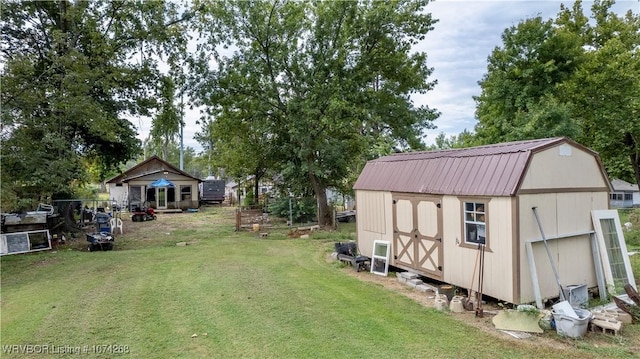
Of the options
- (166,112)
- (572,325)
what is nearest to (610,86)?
(572,325)

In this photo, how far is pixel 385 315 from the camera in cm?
562

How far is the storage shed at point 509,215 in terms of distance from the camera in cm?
575

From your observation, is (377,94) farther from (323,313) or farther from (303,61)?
(323,313)

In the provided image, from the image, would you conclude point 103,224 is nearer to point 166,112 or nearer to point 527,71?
point 166,112

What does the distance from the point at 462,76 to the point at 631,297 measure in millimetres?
16725

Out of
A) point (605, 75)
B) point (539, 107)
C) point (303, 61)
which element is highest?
point (303, 61)

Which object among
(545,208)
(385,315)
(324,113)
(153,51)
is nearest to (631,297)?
(545,208)

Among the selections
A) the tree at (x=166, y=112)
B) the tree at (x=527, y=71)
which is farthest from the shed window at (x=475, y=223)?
the tree at (x=166, y=112)

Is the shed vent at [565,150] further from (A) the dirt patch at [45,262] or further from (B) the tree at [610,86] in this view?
(A) the dirt patch at [45,262]

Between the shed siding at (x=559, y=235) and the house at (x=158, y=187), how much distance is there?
21.6 metres

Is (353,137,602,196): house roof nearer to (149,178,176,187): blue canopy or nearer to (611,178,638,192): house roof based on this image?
(149,178,176,187): blue canopy

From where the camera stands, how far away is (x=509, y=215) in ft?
18.7

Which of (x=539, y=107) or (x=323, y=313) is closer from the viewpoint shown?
(x=323, y=313)

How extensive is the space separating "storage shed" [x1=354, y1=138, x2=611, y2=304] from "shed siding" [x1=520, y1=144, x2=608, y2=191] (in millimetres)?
17
